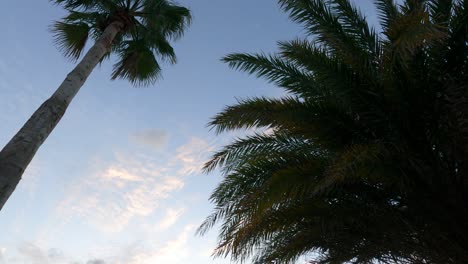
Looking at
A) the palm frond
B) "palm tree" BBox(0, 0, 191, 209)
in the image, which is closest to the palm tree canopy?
"palm tree" BBox(0, 0, 191, 209)

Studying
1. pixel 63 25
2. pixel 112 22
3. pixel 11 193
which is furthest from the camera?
pixel 63 25

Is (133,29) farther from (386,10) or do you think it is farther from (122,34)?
(386,10)

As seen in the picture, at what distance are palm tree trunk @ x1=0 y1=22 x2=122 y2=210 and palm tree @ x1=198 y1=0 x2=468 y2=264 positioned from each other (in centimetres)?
239

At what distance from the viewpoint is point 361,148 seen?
488 centimetres

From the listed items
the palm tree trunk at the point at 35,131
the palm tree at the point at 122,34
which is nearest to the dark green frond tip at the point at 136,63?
the palm tree at the point at 122,34

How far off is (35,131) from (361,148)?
422 centimetres

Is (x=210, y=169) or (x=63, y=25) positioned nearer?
(x=210, y=169)

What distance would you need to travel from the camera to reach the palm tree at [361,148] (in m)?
5.36

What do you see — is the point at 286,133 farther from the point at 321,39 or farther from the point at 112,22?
the point at 112,22

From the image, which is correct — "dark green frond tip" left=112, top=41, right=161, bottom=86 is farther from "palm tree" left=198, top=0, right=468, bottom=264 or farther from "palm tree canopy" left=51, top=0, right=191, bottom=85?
"palm tree" left=198, top=0, right=468, bottom=264

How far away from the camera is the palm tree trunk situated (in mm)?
4340

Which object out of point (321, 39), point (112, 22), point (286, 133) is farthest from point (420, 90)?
point (112, 22)

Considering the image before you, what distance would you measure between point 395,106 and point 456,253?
7.29 feet

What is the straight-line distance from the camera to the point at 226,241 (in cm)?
591
